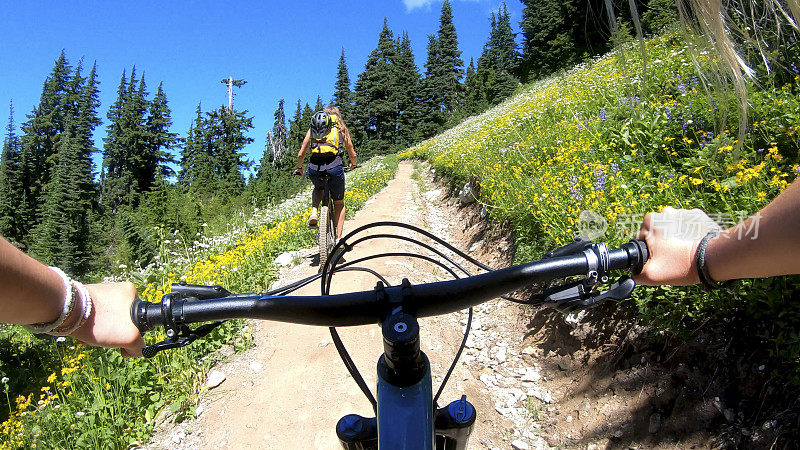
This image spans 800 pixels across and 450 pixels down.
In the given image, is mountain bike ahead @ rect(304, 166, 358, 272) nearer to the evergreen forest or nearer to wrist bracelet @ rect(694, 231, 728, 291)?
wrist bracelet @ rect(694, 231, 728, 291)

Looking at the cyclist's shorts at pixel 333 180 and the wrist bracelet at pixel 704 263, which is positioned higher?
the cyclist's shorts at pixel 333 180

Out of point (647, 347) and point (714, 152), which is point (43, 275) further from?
point (714, 152)

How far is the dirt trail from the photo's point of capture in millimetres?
3232

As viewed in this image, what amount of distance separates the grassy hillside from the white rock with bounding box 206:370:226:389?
346 cm

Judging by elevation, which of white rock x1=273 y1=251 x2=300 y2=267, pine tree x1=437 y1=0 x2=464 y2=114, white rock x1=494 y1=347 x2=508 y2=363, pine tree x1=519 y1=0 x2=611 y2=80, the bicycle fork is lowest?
white rock x1=494 y1=347 x2=508 y2=363

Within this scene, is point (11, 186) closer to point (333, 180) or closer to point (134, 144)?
point (134, 144)

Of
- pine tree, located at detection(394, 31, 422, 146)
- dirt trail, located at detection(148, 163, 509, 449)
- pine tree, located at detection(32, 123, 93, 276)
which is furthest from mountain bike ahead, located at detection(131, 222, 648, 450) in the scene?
pine tree, located at detection(394, 31, 422, 146)

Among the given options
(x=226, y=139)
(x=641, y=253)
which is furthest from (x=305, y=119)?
(x=641, y=253)

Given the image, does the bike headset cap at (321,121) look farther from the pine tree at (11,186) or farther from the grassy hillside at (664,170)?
the pine tree at (11,186)

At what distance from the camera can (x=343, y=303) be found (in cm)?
114

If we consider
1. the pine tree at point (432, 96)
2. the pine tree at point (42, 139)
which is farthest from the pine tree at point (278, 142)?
the pine tree at point (42, 139)

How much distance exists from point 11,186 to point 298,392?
60985mm

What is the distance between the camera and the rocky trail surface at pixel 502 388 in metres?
2.57

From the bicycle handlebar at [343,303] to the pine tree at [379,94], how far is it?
56.6 meters
